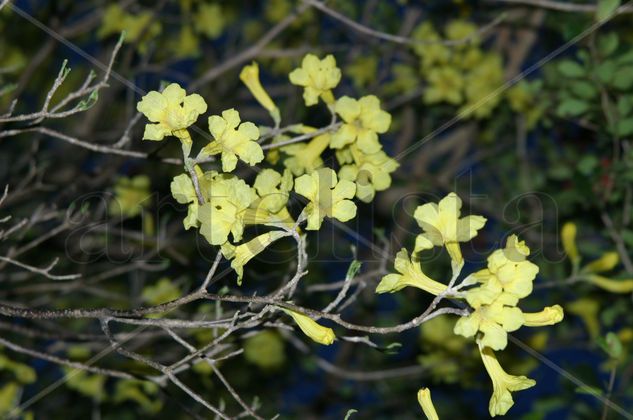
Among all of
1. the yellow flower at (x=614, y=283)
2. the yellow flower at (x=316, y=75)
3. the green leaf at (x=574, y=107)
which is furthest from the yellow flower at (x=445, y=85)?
the yellow flower at (x=316, y=75)

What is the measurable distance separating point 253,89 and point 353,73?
107cm

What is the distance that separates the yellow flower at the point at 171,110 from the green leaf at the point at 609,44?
3.32 ft

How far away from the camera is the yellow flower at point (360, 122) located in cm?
112

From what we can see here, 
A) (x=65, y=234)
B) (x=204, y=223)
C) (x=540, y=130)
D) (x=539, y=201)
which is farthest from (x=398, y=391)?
(x=204, y=223)

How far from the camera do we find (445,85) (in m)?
2.02

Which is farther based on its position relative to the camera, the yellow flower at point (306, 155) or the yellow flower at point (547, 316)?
the yellow flower at point (306, 155)

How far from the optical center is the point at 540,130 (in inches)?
89.4

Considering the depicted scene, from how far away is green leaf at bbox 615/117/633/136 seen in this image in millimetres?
1559

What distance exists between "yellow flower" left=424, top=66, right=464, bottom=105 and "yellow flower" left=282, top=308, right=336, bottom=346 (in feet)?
4.06

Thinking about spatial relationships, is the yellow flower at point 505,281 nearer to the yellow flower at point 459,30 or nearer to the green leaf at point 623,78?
the green leaf at point 623,78

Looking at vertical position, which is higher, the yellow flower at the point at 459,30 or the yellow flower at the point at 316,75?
the yellow flower at the point at 316,75

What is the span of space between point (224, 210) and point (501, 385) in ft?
1.31

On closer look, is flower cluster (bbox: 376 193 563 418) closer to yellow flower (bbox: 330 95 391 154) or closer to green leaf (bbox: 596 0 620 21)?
yellow flower (bbox: 330 95 391 154)

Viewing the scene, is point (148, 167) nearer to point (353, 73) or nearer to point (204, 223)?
point (353, 73)
